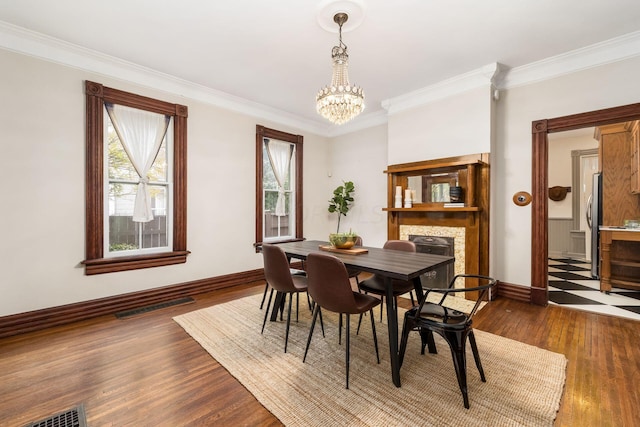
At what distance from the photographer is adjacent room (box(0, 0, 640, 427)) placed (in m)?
1.85

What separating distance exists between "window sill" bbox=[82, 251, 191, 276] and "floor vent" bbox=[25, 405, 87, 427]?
6.21 ft

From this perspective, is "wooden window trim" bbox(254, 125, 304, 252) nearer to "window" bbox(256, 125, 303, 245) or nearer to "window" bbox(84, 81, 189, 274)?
"window" bbox(256, 125, 303, 245)

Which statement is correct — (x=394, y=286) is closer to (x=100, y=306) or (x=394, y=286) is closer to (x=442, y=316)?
(x=442, y=316)

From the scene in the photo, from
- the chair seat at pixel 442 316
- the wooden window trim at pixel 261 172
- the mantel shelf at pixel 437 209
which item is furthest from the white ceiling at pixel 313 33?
the chair seat at pixel 442 316

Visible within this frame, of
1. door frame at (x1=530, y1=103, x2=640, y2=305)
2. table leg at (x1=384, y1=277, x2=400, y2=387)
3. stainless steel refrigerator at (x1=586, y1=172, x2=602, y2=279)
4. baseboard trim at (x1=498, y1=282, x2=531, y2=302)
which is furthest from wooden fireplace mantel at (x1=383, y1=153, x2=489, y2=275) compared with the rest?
stainless steel refrigerator at (x1=586, y1=172, x2=602, y2=279)

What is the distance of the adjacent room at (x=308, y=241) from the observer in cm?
185

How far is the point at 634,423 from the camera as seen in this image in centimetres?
154

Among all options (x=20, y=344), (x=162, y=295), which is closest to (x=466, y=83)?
(x=162, y=295)

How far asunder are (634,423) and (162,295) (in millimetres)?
4402

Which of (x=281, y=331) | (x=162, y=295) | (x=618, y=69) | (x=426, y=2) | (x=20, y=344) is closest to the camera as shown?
(x=426, y=2)

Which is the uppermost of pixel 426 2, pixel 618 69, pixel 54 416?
pixel 426 2

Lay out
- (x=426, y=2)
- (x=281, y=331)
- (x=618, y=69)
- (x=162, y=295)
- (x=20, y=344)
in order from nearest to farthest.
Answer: (x=426, y=2) < (x=20, y=344) < (x=281, y=331) < (x=618, y=69) < (x=162, y=295)

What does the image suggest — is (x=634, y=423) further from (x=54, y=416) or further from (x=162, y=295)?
(x=162, y=295)

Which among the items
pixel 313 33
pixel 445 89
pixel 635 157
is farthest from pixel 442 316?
pixel 635 157
